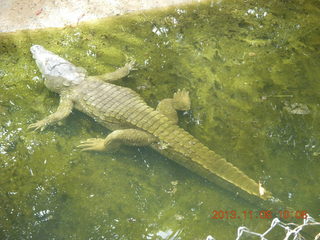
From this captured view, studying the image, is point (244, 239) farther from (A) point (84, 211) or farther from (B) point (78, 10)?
(B) point (78, 10)

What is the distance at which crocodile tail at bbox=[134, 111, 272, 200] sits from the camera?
3045 mm

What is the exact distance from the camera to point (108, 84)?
4.01m

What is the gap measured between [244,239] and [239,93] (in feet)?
5.34

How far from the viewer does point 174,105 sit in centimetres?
373

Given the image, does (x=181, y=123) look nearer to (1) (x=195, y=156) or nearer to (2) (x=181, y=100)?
(2) (x=181, y=100)

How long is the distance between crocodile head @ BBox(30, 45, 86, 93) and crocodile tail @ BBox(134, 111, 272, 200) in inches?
44.2

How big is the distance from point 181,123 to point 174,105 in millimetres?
209

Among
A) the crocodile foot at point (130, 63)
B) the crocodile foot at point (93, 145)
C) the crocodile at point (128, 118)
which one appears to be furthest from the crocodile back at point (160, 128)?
the crocodile foot at point (130, 63)

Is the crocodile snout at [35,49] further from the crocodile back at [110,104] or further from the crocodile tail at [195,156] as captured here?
the crocodile tail at [195,156]
